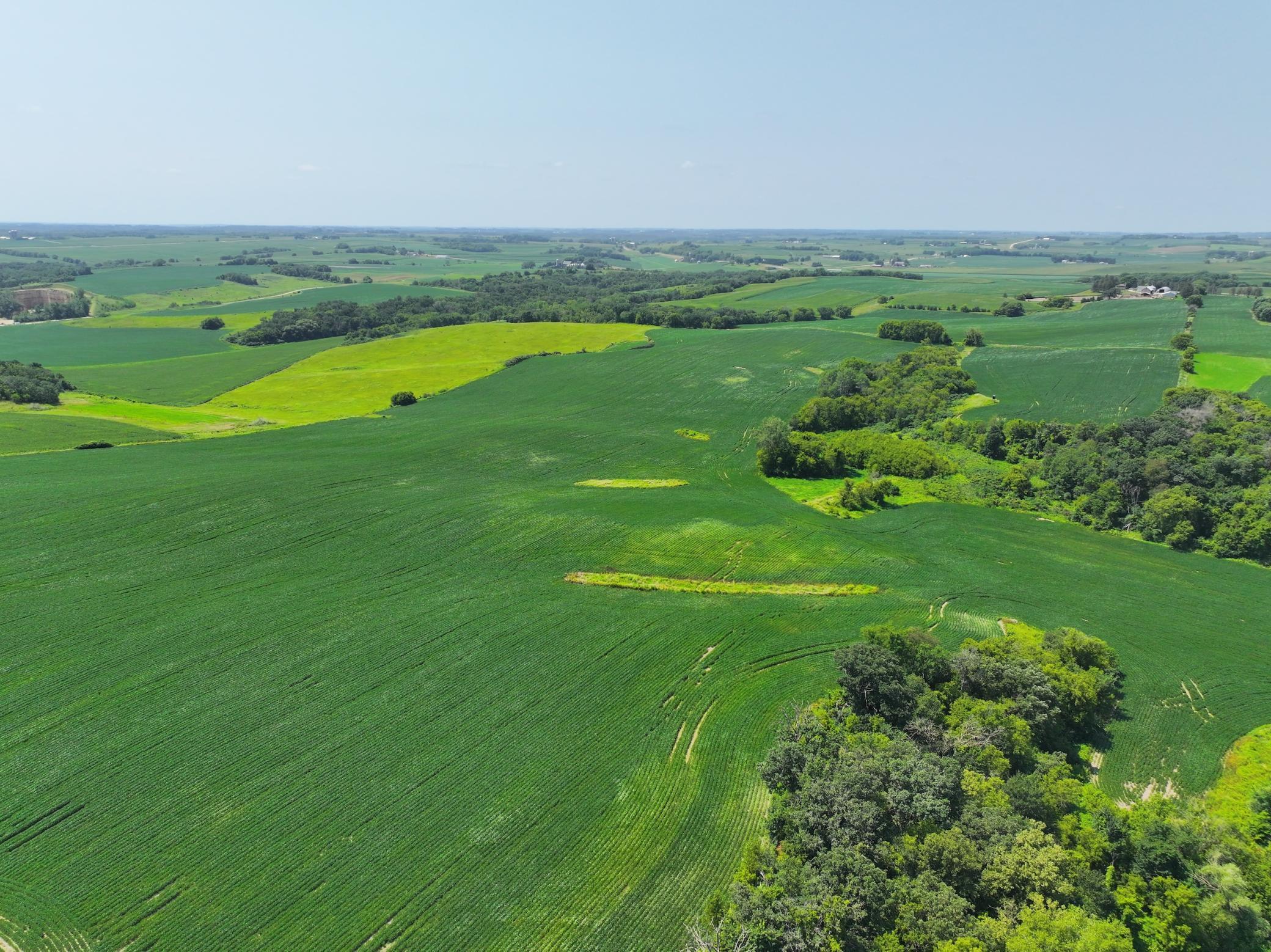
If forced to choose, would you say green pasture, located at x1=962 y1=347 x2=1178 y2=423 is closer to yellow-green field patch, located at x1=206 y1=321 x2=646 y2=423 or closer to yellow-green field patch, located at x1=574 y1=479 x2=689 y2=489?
yellow-green field patch, located at x1=574 y1=479 x2=689 y2=489

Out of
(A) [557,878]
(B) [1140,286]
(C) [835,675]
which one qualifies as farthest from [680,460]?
(B) [1140,286]

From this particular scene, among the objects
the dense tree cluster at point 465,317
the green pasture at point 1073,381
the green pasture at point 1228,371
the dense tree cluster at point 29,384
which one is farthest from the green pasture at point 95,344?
the green pasture at point 1228,371

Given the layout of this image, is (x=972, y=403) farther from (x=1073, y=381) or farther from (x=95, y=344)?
(x=95, y=344)

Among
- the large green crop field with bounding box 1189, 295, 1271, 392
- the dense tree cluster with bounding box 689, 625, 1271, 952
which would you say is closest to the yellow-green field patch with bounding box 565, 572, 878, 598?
the dense tree cluster with bounding box 689, 625, 1271, 952

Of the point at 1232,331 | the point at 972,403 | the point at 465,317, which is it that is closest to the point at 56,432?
the point at 465,317

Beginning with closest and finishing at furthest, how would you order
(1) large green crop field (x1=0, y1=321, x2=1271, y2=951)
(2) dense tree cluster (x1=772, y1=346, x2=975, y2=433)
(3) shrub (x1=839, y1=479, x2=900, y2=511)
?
(1) large green crop field (x1=0, y1=321, x2=1271, y2=951)
(3) shrub (x1=839, y1=479, x2=900, y2=511)
(2) dense tree cluster (x1=772, y1=346, x2=975, y2=433)
